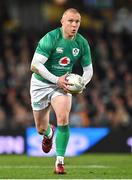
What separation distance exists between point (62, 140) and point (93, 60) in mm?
13279

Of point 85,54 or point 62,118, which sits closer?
point 62,118

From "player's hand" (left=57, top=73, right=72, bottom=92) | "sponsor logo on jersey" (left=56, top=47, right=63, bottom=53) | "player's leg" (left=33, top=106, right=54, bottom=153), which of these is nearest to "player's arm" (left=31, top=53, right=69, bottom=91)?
"player's hand" (left=57, top=73, right=72, bottom=92)

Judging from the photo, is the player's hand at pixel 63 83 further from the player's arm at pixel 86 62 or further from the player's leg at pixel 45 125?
the player's leg at pixel 45 125

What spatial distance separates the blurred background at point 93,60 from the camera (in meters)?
21.1

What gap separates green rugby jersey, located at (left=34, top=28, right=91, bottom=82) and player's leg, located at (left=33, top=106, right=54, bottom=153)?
0.92m

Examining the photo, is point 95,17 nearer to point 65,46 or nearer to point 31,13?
point 31,13

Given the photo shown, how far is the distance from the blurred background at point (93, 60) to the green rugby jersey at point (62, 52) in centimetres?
762

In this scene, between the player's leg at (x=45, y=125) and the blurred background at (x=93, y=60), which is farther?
the blurred background at (x=93, y=60)

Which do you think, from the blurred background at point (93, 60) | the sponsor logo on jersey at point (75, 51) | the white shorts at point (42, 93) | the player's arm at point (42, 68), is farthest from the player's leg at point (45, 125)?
the blurred background at point (93, 60)

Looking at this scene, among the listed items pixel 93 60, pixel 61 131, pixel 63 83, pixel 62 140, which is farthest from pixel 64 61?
pixel 93 60

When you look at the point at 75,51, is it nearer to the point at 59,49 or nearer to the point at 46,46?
the point at 59,49

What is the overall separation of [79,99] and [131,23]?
6.75 meters

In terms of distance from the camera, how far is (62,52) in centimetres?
1274

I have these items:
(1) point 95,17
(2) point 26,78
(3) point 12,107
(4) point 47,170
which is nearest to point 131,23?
(1) point 95,17
